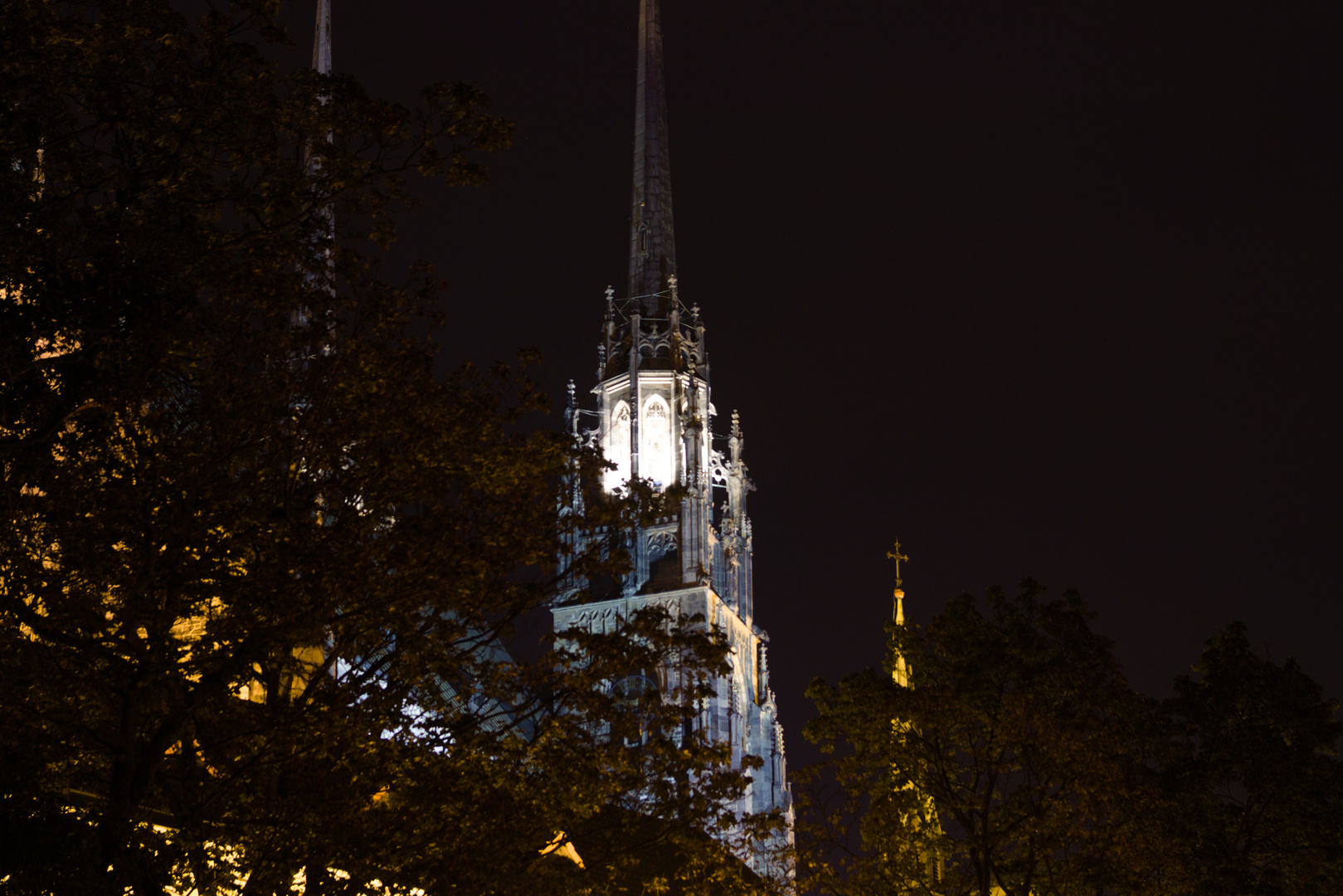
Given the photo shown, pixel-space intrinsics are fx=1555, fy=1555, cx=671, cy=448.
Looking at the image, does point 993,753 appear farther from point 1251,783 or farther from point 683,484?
point 683,484

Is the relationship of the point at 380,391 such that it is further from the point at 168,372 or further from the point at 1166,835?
the point at 1166,835

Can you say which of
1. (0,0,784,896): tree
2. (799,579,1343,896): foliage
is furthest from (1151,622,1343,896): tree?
(0,0,784,896): tree

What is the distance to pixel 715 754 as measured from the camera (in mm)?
20047

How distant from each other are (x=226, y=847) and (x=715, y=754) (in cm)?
628

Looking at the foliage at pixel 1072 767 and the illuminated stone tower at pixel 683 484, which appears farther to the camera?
the illuminated stone tower at pixel 683 484

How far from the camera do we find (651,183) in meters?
77.1

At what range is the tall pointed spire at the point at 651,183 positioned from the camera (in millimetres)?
73375

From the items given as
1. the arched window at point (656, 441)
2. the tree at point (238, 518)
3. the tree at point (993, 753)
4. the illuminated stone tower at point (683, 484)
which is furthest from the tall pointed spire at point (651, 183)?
the tree at point (238, 518)

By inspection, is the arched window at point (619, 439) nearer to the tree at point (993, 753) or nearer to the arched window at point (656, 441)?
the arched window at point (656, 441)

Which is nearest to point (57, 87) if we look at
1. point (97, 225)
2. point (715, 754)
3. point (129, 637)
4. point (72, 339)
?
point (97, 225)

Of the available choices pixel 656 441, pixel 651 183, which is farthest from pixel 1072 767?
pixel 651 183

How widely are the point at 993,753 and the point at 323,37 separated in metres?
48.9

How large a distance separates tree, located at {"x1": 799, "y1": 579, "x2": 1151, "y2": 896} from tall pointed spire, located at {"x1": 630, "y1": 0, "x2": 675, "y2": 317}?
44.3 meters

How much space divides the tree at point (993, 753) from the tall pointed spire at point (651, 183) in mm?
44267
